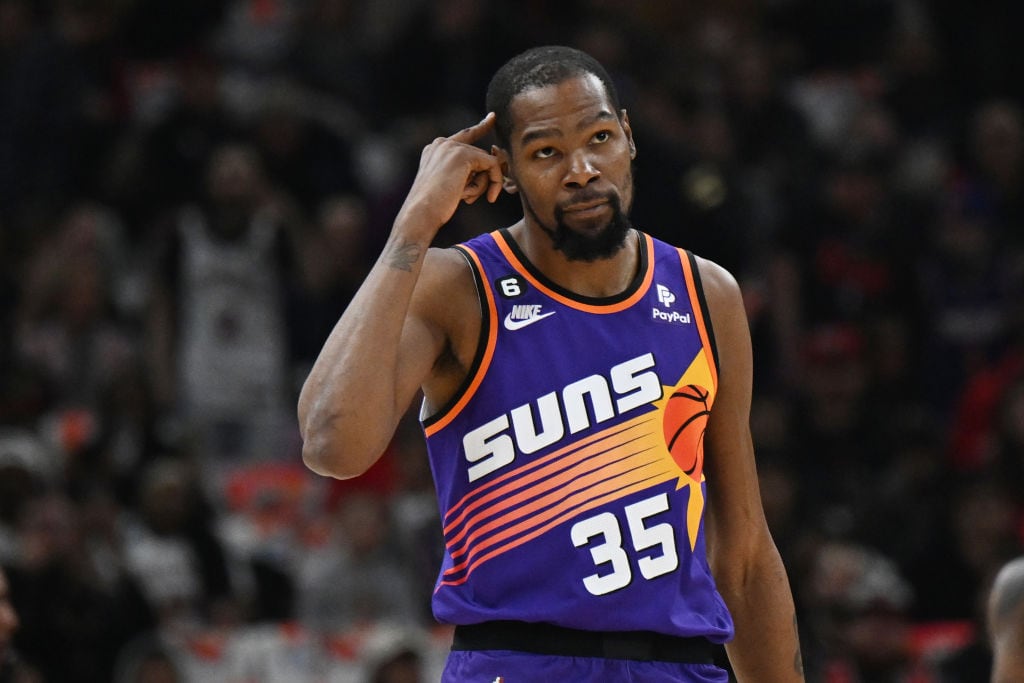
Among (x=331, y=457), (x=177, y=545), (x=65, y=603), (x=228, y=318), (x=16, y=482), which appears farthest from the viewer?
(x=228, y=318)

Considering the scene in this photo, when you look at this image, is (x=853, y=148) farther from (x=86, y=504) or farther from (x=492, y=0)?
(x=86, y=504)

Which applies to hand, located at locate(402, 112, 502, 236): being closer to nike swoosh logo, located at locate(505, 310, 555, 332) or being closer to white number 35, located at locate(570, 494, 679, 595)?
nike swoosh logo, located at locate(505, 310, 555, 332)

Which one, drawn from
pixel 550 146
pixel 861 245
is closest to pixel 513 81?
pixel 550 146

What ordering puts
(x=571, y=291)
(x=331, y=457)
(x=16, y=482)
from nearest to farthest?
1. (x=331, y=457)
2. (x=571, y=291)
3. (x=16, y=482)

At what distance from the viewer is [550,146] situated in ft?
14.8

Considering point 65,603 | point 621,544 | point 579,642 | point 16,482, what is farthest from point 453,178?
point 16,482

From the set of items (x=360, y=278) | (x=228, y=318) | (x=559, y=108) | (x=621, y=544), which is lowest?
(x=621, y=544)

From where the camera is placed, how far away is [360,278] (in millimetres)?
12875

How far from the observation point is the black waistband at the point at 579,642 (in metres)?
4.32

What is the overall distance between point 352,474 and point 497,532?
40 cm

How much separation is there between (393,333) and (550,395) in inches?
17.7

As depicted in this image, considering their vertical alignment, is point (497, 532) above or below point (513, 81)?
below

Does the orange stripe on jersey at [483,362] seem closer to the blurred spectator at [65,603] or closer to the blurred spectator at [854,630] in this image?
the blurred spectator at [854,630]

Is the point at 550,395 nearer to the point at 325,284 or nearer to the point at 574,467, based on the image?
the point at 574,467
